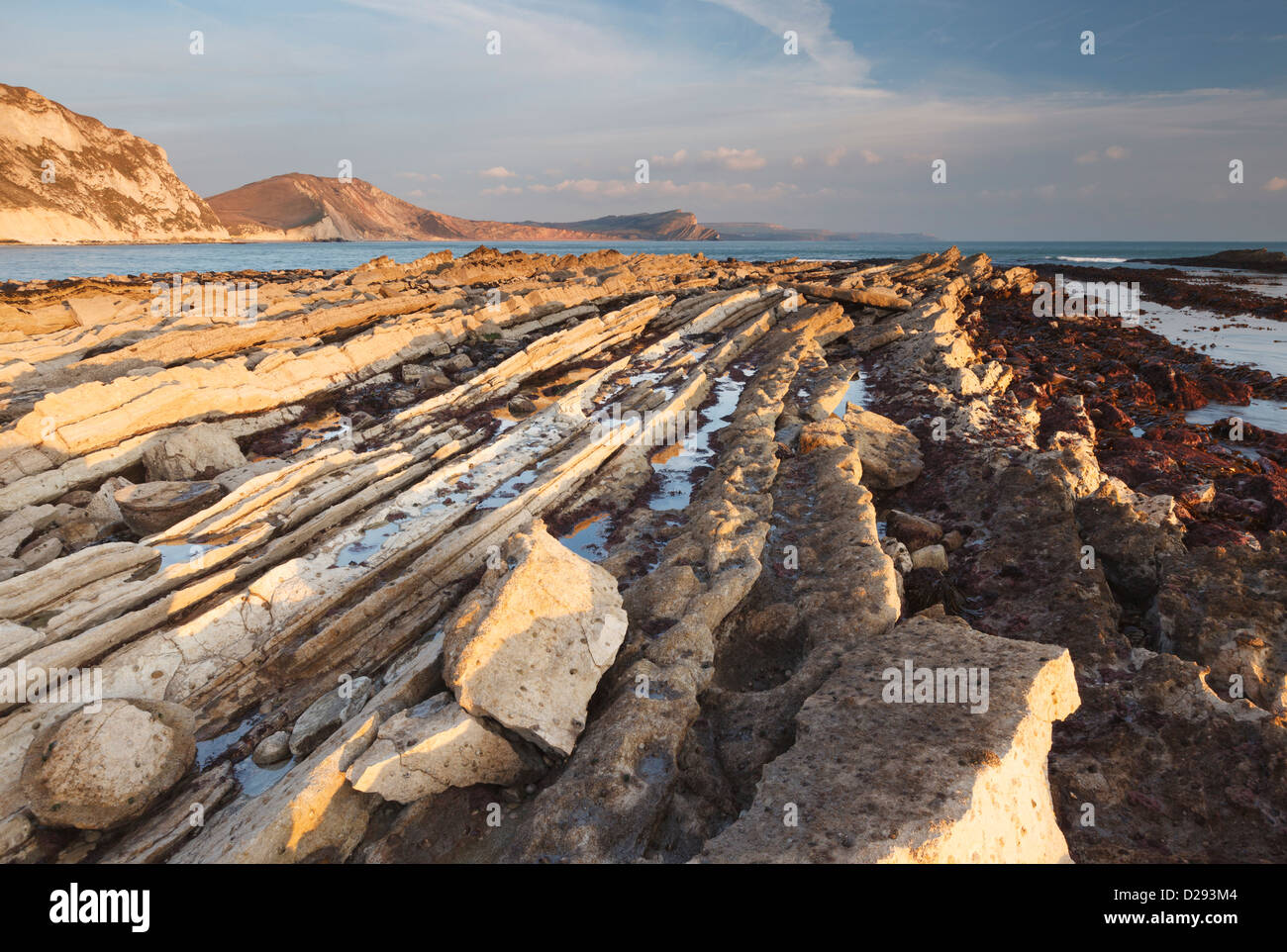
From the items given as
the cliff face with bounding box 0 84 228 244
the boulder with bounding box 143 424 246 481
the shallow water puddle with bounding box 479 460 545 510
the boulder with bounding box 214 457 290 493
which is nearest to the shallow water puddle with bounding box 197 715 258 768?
the shallow water puddle with bounding box 479 460 545 510

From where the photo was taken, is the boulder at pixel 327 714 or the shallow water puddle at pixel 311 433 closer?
the boulder at pixel 327 714

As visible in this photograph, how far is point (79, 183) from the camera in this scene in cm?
16550

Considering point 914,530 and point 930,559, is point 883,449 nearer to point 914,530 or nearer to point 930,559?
point 914,530

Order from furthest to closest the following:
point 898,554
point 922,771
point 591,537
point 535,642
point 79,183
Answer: point 79,183 → point 591,537 → point 898,554 → point 535,642 → point 922,771

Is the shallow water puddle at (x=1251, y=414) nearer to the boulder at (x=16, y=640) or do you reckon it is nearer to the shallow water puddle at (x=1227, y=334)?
the shallow water puddle at (x=1227, y=334)

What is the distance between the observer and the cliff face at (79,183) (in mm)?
149000

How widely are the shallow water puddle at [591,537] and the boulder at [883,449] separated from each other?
21.4 ft

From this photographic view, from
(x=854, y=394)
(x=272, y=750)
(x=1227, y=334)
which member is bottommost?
(x=272, y=750)

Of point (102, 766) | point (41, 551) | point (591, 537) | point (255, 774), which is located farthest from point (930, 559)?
point (41, 551)

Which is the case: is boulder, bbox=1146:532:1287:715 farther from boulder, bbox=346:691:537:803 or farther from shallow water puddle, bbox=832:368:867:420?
shallow water puddle, bbox=832:368:867:420

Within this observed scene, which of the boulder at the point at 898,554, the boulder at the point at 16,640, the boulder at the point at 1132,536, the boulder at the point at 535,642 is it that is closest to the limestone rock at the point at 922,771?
the boulder at the point at 535,642

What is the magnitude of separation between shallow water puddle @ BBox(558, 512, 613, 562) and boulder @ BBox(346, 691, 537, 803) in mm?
5211

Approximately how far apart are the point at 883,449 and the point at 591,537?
8.15 meters
